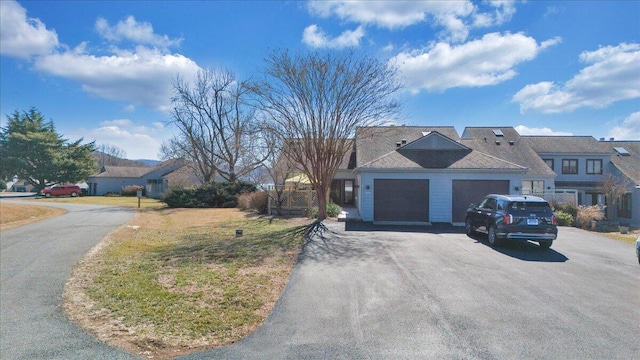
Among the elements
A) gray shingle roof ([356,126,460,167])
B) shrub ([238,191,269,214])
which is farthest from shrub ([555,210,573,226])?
shrub ([238,191,269,214])

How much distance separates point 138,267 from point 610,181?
31126 millimetres

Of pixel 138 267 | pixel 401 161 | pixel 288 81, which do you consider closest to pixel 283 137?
pixel 288 81

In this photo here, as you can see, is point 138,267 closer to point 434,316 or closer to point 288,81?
point 434,316

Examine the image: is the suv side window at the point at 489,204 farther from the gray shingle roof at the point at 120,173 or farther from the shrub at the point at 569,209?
the gray shingle roof at the point at 120,173

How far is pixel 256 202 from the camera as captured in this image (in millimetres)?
23359

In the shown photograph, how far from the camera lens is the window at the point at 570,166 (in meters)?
29.5

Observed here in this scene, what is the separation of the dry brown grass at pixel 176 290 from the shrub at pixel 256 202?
10.2 metres

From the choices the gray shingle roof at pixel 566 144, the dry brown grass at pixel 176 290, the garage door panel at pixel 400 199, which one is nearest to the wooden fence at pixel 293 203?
the garage door panel at pixel 400 199

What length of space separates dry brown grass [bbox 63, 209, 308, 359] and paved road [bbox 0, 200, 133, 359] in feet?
0.77

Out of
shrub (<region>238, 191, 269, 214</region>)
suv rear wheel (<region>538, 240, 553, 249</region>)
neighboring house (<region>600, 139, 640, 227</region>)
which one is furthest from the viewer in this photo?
neighboring house (<region>600, 139, 640, 227</region>)

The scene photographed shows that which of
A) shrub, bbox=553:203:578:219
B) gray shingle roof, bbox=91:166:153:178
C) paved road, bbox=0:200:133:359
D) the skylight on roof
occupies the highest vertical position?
the skylight on roof

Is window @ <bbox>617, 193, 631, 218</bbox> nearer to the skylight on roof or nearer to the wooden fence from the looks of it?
the skylight on roof

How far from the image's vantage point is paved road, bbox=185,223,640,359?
414 cm

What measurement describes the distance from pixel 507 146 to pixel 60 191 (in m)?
50.1
